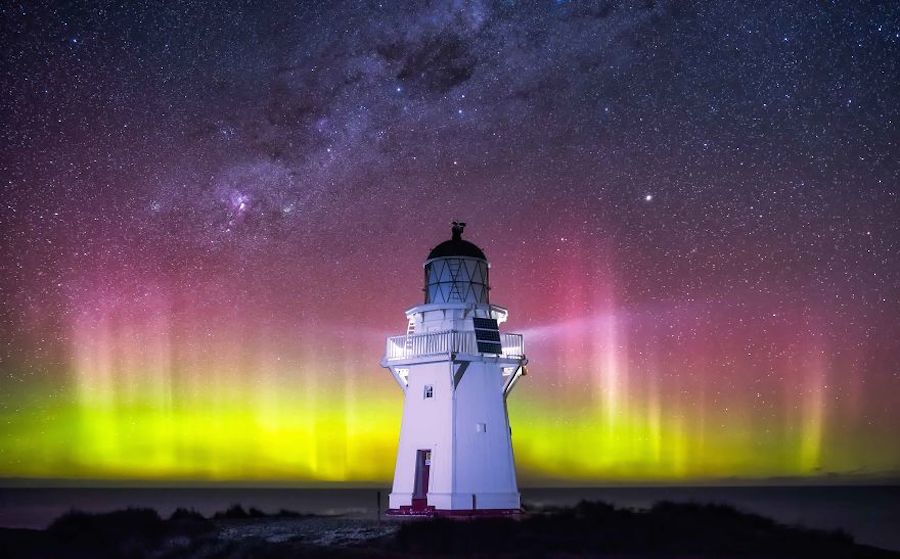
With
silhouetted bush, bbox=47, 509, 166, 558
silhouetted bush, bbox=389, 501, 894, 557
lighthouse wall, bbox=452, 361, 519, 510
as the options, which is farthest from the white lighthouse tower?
silhouetted bush, bbox=47, 509, 166, 558

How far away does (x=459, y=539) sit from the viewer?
65.3 feet

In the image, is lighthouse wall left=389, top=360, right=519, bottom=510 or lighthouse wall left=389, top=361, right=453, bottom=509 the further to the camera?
lighthouse wall left=389, top=361, right=453, bottom=509

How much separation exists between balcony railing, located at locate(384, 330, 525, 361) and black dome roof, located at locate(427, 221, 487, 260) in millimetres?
2720

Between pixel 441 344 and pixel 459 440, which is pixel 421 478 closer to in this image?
pixel 459 440

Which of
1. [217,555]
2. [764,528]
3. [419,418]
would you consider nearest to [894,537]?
[764,528]

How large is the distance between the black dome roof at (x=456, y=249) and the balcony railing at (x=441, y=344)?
8.92 feet

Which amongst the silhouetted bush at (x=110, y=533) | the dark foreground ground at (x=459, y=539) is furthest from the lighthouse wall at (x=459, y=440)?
the silhouetted bush at (x=110, y=533)

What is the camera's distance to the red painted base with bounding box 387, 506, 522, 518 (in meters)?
23.7

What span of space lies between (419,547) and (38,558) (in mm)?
11085

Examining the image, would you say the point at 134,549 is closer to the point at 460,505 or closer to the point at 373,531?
the point at 373,531

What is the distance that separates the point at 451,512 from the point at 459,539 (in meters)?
3.87

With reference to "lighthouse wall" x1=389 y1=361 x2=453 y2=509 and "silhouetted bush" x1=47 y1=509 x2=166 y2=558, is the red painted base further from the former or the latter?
"silhouetted bush" x1=47 y1=509 x2=166 y2=558

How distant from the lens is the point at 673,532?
2214cm

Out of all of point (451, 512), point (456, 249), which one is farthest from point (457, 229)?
point (451, 512)
